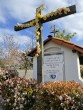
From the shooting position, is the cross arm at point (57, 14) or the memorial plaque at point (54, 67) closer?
the cross arm at point (57, 14)

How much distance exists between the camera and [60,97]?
18.7 ft

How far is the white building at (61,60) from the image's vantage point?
12648 mm

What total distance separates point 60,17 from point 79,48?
5.82 meters

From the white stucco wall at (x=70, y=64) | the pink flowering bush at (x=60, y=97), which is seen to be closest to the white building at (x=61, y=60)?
the white stucco wall at (x=70, y=64)

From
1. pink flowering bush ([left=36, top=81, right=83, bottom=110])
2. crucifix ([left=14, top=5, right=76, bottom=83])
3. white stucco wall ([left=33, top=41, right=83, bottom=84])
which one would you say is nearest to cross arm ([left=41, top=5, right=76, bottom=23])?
crucifix ([left=14, top=5, right=76, bottom=83])

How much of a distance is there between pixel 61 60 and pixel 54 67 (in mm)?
530

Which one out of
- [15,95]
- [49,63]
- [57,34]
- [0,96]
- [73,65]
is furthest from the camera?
[57,34]

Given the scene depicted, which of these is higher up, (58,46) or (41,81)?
(58,46)

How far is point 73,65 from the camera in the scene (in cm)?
1351

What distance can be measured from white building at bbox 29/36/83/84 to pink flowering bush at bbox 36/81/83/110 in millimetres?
6305

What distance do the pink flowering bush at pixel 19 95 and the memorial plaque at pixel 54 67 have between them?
16.6 feet

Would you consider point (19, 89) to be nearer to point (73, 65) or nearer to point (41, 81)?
point (41, 81)

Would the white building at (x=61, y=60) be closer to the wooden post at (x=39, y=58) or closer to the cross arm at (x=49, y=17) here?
the cross arm at (x=49, y=17)

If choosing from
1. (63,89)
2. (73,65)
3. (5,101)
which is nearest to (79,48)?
(73,65)
